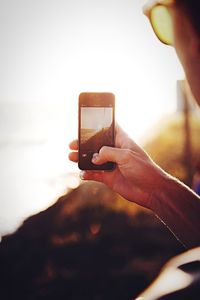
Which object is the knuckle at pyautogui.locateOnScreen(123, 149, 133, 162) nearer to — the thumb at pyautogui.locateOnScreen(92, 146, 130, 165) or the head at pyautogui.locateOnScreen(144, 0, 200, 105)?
the thumb at pyautogui.locateOnScreen(92, 146, 130, 165)

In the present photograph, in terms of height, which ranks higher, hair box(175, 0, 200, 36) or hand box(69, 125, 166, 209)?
hair box(175, 0, 200, 36)

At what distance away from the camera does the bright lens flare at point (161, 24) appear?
1380 mm

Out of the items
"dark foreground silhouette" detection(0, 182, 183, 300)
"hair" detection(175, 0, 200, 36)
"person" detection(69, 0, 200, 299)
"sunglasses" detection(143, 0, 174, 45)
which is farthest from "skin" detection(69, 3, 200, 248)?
"dark foreground silhouette" detection(0, 182, 183, 300)

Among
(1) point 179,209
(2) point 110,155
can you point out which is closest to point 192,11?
(1) point 179,209

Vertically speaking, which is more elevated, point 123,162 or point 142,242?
point 123,162

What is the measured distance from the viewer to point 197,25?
1.15 m

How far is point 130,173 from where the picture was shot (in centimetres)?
240

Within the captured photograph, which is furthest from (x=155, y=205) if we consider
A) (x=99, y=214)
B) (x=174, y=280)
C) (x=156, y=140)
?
(x=156, y=140)

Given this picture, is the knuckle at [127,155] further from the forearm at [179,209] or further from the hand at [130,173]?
the forearm at [179,209]

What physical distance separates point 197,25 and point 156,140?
17.6 meters

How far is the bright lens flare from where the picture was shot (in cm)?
138

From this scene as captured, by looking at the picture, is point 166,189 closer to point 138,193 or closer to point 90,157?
point 138,193

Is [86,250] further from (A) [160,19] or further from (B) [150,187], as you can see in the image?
(A) [160,19]

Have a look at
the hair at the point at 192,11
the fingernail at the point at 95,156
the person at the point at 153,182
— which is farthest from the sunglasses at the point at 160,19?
the fingernail at the point at 95,156
